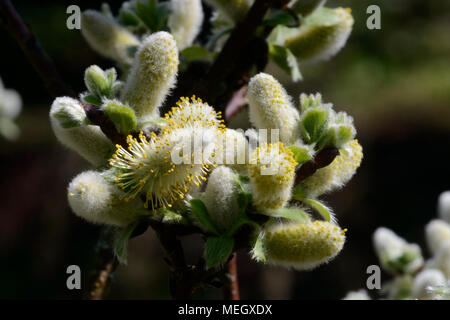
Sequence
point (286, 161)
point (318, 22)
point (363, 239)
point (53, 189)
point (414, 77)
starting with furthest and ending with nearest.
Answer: point (53, 189) < point (414, 77) < point (363, 239) < point (318, 22) < point (286, 161)

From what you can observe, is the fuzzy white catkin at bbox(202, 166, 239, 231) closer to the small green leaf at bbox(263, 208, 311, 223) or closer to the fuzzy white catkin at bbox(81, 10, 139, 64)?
the small green leaf at bbox(263, 208, 311, 223)

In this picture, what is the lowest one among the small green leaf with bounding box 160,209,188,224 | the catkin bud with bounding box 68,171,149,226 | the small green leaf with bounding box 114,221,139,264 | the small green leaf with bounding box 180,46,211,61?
the small green leaf with bounding box 114,221,139,264

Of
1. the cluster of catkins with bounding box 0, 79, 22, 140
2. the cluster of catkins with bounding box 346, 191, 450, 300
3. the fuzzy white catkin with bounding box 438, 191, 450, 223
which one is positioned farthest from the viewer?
the cluster of catkins with bounding box 0, 79, 22, 140

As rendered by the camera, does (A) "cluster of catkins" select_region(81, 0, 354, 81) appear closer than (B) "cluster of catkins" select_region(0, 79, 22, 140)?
Yes

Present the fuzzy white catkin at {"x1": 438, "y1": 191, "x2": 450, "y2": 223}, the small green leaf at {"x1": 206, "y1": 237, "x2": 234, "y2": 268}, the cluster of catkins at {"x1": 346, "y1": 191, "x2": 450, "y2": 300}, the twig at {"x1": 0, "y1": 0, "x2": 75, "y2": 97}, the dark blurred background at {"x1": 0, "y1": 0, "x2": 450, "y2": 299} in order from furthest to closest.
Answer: the dark blurred background at {"x1": 0, "y1": 0, "x2": 450, "y2": 299}
the fuzzy white catkin at {"x1": 438, "y1": 191, "x2": 450, "y2": 223}
the cluster of catkins at {"x1": 346, "y1": 191, "x2": 450, "y2": 300}
the twig at {"x1": 0, "y1": 0, "x2": 75, "y2": 97}
the small green leaf at {"x1": 206, "y1": 237, "x2": 234, "y2": 268}

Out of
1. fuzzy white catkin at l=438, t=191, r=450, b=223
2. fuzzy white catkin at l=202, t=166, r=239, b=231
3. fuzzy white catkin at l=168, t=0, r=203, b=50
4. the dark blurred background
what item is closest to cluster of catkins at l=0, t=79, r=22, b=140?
fuzzy white catkin at l=168, t=0, r=203, b=50

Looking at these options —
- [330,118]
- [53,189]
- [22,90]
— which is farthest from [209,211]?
[22,90]

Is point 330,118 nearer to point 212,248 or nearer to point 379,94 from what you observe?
point 212,248

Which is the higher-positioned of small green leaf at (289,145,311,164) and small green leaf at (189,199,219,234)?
small green leaf at (289,145,311,164)
